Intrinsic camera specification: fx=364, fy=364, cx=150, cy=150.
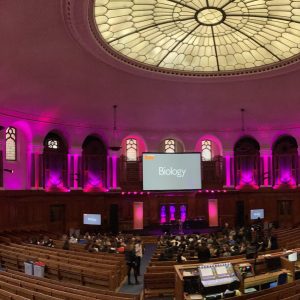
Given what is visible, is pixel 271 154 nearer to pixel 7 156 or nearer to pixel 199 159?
pixel 199 159

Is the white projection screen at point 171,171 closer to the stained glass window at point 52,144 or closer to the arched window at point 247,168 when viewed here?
the arched window at point 247,168

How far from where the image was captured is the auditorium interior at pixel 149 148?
1255 cm

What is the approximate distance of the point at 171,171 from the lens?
2728 cm

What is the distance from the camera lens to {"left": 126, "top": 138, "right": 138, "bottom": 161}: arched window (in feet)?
99.2

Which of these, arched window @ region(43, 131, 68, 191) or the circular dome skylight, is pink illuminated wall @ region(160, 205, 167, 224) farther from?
the circular dome skylight

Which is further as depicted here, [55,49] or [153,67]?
[153,67]

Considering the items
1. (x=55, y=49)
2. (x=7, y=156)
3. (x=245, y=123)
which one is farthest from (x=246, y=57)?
(x=7, y=156)

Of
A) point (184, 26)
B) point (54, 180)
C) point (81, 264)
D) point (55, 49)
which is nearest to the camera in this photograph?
point (81, 264)

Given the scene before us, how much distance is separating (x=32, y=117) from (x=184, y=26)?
39.5 ft

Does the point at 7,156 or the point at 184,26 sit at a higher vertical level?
the point at 184,26

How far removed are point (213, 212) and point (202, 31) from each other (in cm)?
1568

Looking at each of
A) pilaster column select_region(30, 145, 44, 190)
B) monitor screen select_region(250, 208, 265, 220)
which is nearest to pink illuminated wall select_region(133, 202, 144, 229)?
pilaster column select_region(30, 145, 44, 190)

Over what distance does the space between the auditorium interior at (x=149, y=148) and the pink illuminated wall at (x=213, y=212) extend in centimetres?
8

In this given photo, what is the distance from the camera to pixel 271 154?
2953 cm
